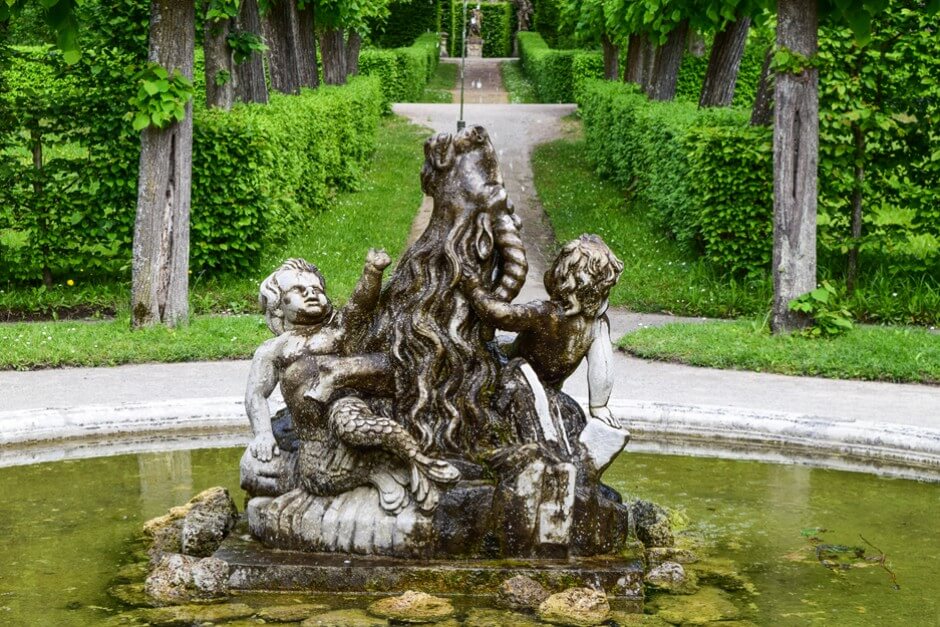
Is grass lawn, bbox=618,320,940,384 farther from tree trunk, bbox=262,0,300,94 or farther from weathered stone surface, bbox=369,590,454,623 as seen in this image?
tree trunk, bbox=262,0,300,94

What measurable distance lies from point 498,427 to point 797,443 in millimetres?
2509

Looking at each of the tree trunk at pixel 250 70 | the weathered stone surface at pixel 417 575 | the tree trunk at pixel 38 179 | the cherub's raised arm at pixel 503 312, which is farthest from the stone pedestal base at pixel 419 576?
the tree trunk at pixel 250 70

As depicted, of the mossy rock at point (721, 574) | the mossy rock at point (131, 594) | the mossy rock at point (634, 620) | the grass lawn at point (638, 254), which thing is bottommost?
the mossy rock at point (131, 594)

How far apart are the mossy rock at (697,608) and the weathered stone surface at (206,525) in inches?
69.5

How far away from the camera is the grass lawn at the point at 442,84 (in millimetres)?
39062

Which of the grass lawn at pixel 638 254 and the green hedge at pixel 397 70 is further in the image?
the green hedge at pixel 397 70

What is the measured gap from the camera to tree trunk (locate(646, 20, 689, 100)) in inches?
775

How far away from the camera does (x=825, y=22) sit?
11.0 meters

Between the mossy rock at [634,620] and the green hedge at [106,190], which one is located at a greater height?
the green hedge at [106,190]

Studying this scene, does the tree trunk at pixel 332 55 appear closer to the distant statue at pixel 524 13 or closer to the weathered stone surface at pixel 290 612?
the weathered stone surface at pixel 290 612

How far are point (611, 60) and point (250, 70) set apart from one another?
15.5 meters

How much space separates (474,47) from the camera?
2272 inches

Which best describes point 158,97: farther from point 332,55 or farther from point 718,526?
point 332,55

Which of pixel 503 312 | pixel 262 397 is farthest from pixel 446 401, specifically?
pixel 262 397
